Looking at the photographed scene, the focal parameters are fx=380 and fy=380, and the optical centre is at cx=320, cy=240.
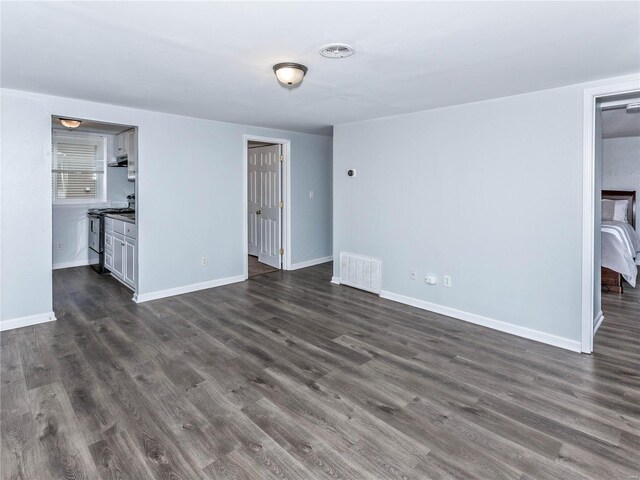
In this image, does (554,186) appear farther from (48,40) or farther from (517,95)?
(48,40)

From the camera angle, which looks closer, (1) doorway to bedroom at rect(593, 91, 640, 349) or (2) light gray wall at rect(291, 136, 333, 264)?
(1) doorway to bedroom at rect(593, 91, 640, 349)

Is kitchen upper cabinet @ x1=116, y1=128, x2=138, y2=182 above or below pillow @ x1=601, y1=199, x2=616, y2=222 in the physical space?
above

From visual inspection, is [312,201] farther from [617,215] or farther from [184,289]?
[617,215]

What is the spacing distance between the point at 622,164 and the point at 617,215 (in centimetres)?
99

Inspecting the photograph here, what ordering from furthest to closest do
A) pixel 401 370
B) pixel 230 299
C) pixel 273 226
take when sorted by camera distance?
1. pixel 273 226
2. pixel 230 299
3. pixel 401 370

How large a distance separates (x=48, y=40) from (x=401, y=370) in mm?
3219

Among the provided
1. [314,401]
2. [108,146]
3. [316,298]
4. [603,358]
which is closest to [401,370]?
[314,401]

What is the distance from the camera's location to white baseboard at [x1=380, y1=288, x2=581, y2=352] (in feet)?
10.9

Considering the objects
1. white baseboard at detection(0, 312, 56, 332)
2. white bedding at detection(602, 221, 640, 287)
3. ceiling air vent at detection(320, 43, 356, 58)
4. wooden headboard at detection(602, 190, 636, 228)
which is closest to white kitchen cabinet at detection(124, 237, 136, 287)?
white baseboard at detection(0, 312, 56, 332)

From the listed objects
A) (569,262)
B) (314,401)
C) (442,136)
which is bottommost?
(314,401)

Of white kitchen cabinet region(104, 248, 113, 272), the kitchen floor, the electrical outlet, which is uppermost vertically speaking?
white kitchen cabinet region(104, 248, 113, 272)

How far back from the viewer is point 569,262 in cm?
327

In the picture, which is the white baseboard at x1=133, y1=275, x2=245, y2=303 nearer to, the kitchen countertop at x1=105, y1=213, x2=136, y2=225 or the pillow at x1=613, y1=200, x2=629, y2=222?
the kitchen countertop at x1=105, y1=213, x2=136, y2=225

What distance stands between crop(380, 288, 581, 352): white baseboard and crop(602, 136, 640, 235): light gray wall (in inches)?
186
